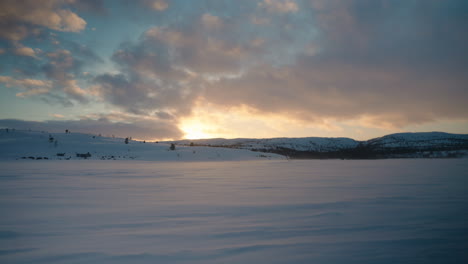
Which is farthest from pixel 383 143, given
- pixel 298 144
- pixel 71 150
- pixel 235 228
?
pixel 235 228

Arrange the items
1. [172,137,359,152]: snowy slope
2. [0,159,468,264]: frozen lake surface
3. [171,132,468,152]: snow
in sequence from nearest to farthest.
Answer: [0,159,468,264]: frozen lake surface, [171,132,468,152]: snow, [172,137,359,152]: snowy slope

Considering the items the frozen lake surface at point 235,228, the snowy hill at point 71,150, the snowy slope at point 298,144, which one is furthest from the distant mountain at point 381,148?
Answer: the frozen lake surface at point 235,228

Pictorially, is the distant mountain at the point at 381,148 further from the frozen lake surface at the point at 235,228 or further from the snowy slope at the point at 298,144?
the frozen lake surface at the point at 235,228

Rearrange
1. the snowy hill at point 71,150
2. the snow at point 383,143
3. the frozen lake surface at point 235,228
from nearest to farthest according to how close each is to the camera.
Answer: the frozen lake surface at point 235,228 < the snowy hill at point 71,150 < the snow at point 383,143

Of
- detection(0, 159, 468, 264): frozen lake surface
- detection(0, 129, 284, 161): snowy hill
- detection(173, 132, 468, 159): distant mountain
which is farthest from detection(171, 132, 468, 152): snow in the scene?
detection(0, 159, 468, 264): frozen lake surface

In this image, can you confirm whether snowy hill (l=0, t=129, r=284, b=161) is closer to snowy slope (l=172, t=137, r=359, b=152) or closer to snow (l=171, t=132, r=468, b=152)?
snow (l=171, t=132, r=468, b=152)

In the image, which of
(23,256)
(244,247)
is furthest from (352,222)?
(23,256)

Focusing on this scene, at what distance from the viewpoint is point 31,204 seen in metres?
5.04

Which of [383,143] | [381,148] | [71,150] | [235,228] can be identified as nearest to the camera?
[235,228]

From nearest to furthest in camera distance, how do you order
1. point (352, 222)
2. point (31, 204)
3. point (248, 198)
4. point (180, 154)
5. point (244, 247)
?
point (244, 247), point (352, 222), point (31, 204), point (248, 198), point (180, 154)

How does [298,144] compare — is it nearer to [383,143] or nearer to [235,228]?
[383,143]

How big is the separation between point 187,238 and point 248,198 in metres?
2.65

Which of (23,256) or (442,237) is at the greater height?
(442,237)

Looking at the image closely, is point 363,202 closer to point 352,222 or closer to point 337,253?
point 352,222
